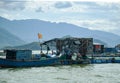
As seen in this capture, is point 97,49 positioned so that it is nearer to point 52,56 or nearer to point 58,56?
point 58,56

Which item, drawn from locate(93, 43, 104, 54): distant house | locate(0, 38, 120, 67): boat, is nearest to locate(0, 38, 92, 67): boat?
locate(0, 38, 120, 67): boat

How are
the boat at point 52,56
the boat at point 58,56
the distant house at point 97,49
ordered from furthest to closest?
the distant house at point 97,49 → the boat at point 58,56 → the boat at point 52,56

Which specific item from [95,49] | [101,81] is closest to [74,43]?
[101,81]

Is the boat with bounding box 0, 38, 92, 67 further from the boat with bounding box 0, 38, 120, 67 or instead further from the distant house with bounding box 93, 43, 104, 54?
the distant house with bounding box 93, 43, 104, 54

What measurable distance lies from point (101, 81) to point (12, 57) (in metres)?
26.2

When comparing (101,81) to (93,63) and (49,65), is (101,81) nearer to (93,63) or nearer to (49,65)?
(49,65)

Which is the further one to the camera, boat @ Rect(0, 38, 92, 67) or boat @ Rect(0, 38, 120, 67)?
boat @ Rect(0, 38, 120, 67)

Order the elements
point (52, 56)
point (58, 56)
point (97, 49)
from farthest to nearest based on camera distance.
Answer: point (97, 49) < point (58, 56) < point (52, 56)

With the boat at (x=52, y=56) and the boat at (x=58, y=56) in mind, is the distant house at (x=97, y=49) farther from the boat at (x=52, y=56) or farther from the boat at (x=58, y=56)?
the boat at (x=52, y=56)

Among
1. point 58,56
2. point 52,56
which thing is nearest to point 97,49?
point 58,56

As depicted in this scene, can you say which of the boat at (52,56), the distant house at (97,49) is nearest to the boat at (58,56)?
the boat at (52,56)

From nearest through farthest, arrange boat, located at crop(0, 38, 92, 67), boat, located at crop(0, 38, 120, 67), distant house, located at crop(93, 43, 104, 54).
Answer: boat, located at crop(0, 38, 92, 67) → boat, located at crop(0, 38, 120, 67) → distant house, located at crop(93, 43, 104, 54)

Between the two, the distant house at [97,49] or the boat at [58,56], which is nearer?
the boat at [58,56]

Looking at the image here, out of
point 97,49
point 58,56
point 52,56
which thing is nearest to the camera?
point 52,56
